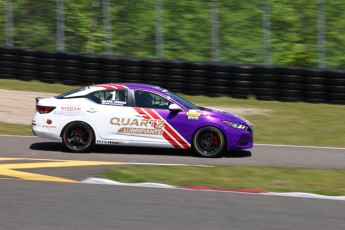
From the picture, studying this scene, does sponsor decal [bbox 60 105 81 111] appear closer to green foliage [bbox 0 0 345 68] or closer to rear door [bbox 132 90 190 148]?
rear door [bbox 132 90 190 148]

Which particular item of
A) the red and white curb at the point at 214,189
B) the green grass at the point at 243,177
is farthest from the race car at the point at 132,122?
the red and white curb at the point at 214,189

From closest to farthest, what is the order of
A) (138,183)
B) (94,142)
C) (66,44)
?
(138,183) → (94,142) → (66,44)

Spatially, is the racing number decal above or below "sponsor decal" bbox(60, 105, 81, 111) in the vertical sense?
below

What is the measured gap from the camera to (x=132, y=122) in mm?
13469

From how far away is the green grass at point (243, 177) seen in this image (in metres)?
11.1

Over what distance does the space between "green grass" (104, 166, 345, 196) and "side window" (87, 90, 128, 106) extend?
6.15 feet

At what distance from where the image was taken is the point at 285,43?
22.4 meters

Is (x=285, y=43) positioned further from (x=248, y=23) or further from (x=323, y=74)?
(x=323, y=74)

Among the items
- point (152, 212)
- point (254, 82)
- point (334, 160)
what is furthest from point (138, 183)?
point (254, 82)

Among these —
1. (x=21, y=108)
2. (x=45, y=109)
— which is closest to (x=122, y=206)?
(x=45, y=109)

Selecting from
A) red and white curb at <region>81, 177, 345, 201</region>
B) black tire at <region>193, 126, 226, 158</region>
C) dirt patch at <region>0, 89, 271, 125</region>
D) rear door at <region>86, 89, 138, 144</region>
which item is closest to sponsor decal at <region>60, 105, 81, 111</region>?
rear door at <region>86, 89, 138, 144</region>

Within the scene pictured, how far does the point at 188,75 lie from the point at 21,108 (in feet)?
16.5

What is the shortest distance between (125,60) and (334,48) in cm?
663

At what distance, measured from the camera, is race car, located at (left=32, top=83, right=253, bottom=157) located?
1345 cm
